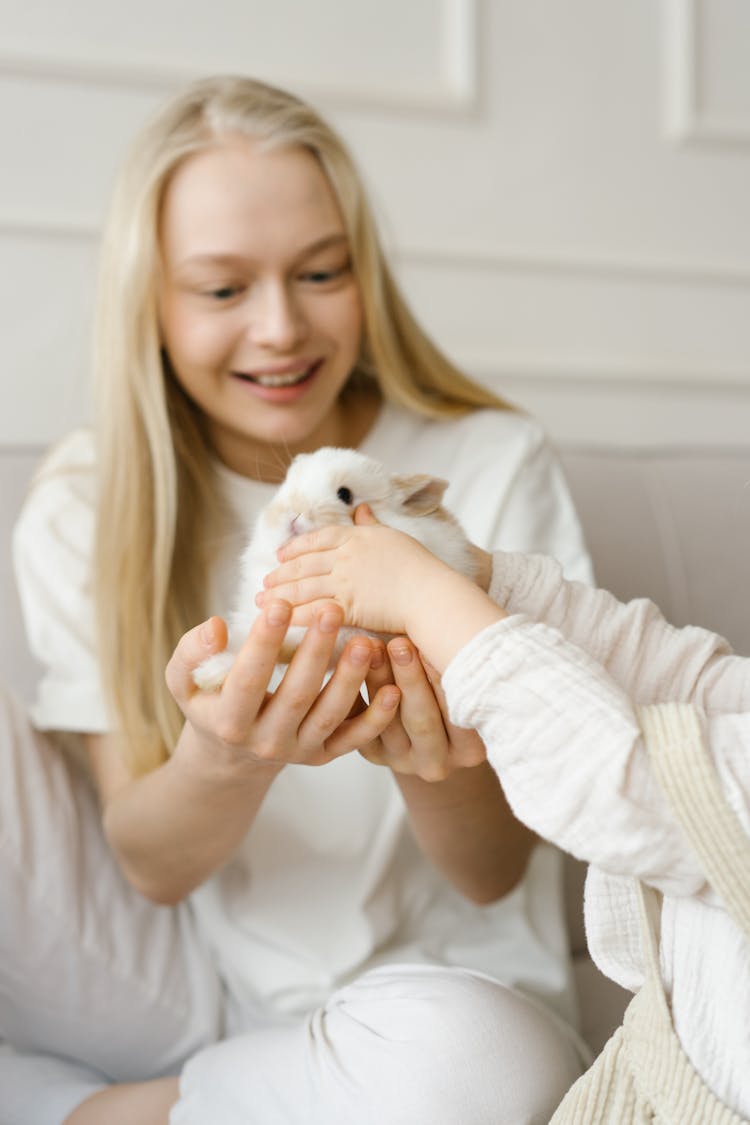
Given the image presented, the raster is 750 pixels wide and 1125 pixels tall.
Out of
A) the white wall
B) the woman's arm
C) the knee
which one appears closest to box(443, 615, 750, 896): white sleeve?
the woman's arm

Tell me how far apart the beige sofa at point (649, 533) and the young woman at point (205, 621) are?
36mm

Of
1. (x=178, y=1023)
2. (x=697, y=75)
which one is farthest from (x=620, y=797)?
(x=697, y=75)

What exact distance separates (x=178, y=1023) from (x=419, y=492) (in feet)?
1.64

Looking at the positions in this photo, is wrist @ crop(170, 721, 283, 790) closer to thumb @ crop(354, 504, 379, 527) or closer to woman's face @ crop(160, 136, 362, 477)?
thumb @ crop(354, 504, 379, 527)

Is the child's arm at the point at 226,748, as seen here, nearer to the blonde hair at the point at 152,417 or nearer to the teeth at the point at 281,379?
the blonde hair at the point at 152,417

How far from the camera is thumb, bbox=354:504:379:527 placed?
0.68 m

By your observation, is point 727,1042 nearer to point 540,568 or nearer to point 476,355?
point 540,568

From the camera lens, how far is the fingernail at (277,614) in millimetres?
594

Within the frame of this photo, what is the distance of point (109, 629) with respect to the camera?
981mm

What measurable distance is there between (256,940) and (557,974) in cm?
25

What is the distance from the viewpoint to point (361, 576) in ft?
2.04

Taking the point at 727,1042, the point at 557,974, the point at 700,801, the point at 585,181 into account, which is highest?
the point at 585,181

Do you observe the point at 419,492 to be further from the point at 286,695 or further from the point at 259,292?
the point at 259,292

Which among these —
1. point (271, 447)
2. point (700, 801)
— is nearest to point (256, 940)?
point (271, 447)
